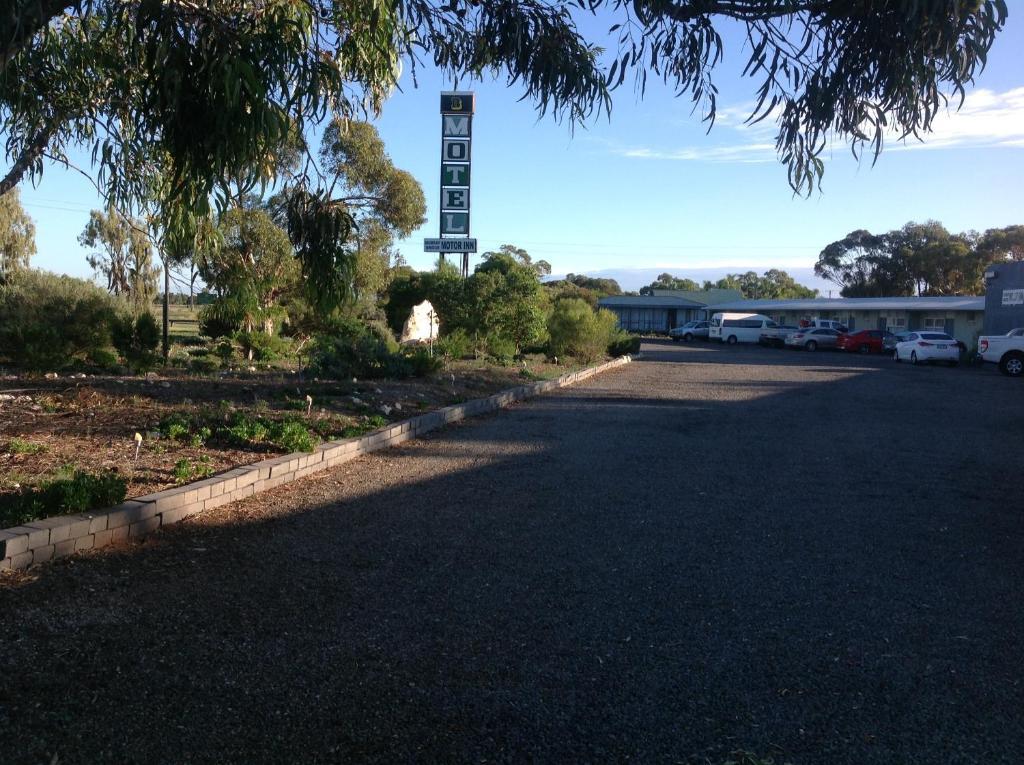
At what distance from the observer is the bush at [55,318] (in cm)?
1521

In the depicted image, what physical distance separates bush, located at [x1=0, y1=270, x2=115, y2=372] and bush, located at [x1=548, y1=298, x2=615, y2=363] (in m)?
12.3

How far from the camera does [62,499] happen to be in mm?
5961

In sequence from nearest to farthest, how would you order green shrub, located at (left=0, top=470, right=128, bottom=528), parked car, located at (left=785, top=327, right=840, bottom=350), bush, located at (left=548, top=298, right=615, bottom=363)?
green shrub, located at (left=0, top=470, right=128, bottom=528)
bush, located at (left=548, top=298, right=615, bottom=363)
parked car, located at (left=785, top=327, right=840, bottom=350)

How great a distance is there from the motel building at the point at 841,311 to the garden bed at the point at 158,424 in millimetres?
38900

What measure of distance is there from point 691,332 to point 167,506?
61726 millimetres

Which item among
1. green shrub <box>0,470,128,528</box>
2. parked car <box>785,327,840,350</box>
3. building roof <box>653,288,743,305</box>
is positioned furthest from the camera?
building roof <box>653,288,743,305</box>

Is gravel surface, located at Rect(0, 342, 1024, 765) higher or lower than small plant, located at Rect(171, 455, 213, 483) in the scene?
lower

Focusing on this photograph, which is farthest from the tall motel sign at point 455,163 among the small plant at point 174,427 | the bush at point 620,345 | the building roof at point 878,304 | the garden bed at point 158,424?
the building roof at point 878,304

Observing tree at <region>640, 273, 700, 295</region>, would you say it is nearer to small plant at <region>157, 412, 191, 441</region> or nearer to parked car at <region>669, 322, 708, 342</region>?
parked car at <region>669, 322, 708, 342</region>

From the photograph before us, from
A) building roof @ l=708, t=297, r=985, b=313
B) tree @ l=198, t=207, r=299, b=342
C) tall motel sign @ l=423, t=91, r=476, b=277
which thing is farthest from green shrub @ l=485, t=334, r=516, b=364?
building roof @ l=708, t=297, r=985, b=313

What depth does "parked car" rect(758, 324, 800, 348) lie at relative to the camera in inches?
2165

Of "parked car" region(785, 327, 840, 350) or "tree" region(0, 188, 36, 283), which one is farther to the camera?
"parked car" region(785, 327, 840, 350)

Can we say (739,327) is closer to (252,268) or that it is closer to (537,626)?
(252,268)

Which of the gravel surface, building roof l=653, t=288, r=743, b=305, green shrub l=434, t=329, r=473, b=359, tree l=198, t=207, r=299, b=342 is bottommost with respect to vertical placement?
the gravel surface
